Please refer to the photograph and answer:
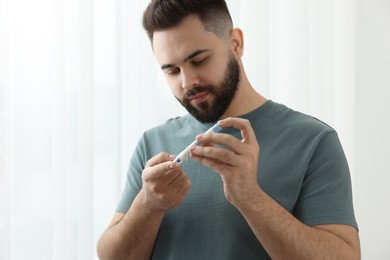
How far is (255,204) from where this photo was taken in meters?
1.05

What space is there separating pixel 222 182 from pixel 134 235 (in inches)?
8.9

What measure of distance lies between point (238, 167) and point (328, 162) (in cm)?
25

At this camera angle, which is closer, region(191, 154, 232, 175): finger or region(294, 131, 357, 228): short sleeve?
region(191, 154, 232, 175): finger

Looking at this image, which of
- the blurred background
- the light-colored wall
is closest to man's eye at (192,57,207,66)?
the blurred background

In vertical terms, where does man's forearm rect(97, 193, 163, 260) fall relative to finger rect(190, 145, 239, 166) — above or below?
below

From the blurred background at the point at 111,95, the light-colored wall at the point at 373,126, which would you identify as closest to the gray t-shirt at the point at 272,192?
the blurred background at the point at 111,95

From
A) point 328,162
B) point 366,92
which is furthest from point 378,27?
point 328,162

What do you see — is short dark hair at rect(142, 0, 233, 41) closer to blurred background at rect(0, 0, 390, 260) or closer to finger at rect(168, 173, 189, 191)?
finger at rect(168, 173, 189, 191)

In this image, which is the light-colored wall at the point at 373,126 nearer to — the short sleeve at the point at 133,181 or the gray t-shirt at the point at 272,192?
the gray t-shirt at the point at 272,192

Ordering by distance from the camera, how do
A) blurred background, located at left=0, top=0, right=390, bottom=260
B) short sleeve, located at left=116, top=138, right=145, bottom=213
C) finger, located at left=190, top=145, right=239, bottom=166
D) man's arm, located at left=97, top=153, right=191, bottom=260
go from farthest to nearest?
blurred background, located at left=0, top=0, right=390, bottom=260 → short sleeve, located at left=116, top=138, right=145, bottom=213 → man's arm, located at left=97, top=153, right=191, bottom=260 → finger, located at left=190, top=145, right=239, bottom=166

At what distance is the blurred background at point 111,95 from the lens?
1.71 m

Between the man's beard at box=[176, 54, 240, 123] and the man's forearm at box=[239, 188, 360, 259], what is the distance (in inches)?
10.5

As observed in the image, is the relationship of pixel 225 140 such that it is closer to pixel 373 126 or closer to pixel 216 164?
pixel 216 164

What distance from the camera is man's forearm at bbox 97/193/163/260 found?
3.92 ft
